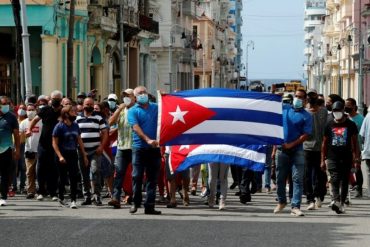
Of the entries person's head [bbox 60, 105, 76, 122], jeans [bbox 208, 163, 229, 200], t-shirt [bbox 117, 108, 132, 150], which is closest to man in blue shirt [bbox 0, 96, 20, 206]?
person's head [bbox 60, 105, 76, 122]

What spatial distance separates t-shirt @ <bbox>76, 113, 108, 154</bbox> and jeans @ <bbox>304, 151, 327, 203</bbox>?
12.3ft

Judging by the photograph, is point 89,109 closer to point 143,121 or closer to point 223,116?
point 143,121

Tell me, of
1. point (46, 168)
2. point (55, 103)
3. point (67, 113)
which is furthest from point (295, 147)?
point (46, 168)

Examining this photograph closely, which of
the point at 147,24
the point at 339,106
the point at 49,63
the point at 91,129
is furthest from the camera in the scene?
the point at 147,24

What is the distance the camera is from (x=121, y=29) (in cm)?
5762

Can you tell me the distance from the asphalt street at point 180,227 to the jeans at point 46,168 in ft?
2.85

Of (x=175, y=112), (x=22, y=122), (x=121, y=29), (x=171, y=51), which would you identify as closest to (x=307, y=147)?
(x=175, y=112)

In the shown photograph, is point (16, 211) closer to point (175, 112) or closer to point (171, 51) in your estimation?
point (175, 112)

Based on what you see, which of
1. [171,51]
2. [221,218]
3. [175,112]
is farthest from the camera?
[171,51]

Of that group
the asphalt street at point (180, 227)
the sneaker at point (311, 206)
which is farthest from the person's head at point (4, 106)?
the sneaker at point (311, 206)

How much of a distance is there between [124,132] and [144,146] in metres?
1.06

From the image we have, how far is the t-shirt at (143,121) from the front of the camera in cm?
1859

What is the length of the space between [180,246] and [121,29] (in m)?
44.2

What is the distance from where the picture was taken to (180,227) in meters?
16.3
